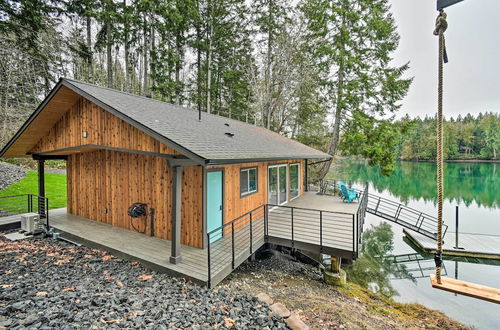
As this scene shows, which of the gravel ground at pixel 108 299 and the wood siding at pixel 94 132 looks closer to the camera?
the gravel ground at pixel 108 299

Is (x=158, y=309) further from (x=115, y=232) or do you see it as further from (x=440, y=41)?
(x=440, y=41)

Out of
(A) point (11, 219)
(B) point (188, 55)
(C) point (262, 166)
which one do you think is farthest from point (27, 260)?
(B) point (188, 55)

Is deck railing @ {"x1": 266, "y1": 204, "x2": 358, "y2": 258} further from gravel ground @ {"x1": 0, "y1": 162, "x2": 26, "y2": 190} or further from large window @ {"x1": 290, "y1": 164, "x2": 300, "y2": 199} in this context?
gravel ground @ {"x1": 0, "y1": 162, "x2": 26, "y2": 190}

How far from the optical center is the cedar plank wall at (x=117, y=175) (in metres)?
5.18

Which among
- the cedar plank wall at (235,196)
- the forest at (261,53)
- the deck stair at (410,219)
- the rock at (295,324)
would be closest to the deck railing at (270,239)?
the cedar plank wall at (235,196)

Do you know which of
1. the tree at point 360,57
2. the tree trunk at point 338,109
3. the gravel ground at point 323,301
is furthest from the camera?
the tree trunk at point 338,109

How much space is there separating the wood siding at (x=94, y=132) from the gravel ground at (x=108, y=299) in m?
2.40

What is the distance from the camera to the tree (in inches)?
528

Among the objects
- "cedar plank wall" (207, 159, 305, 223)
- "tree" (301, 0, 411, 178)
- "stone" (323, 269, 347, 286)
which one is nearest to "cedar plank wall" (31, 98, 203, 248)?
"cedar plank wall" (207, 159, 305, 223)

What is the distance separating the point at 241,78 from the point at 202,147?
46.6ft

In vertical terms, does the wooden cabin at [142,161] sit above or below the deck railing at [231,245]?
above

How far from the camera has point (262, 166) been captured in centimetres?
786

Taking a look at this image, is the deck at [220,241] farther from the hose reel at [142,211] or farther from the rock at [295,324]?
the rock at [295,324]

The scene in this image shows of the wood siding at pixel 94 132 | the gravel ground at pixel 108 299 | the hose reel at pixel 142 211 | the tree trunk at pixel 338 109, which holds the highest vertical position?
the tree trunk at pixel 338 109
